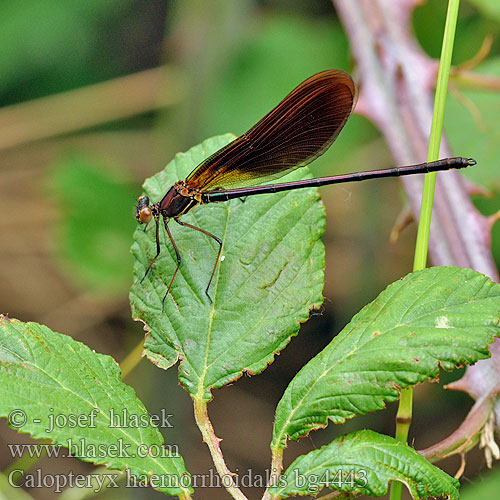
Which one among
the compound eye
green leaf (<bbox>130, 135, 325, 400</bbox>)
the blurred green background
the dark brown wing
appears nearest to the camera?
green leaf (<bbox>130, 135, 325, 400</bbox>)

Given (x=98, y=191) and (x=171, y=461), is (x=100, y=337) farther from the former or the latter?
(x=171, y=461)

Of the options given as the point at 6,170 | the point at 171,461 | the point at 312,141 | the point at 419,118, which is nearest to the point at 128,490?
the point at 312,141

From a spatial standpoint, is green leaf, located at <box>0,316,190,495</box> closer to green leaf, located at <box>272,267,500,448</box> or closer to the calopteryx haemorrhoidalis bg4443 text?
green leaf, located at <box>272,267,500,448</box>

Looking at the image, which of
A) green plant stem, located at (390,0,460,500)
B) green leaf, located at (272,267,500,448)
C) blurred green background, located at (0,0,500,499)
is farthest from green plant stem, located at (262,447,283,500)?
blurred green background, located at (0,0,500,499)

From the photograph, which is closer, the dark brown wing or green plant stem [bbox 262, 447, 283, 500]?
green plant stem [bbox 262, 447, 283, 500]

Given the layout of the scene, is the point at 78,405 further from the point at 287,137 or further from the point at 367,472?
the point at 287,137

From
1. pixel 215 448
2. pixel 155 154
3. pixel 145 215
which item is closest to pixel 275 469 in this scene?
pixel 215 448
